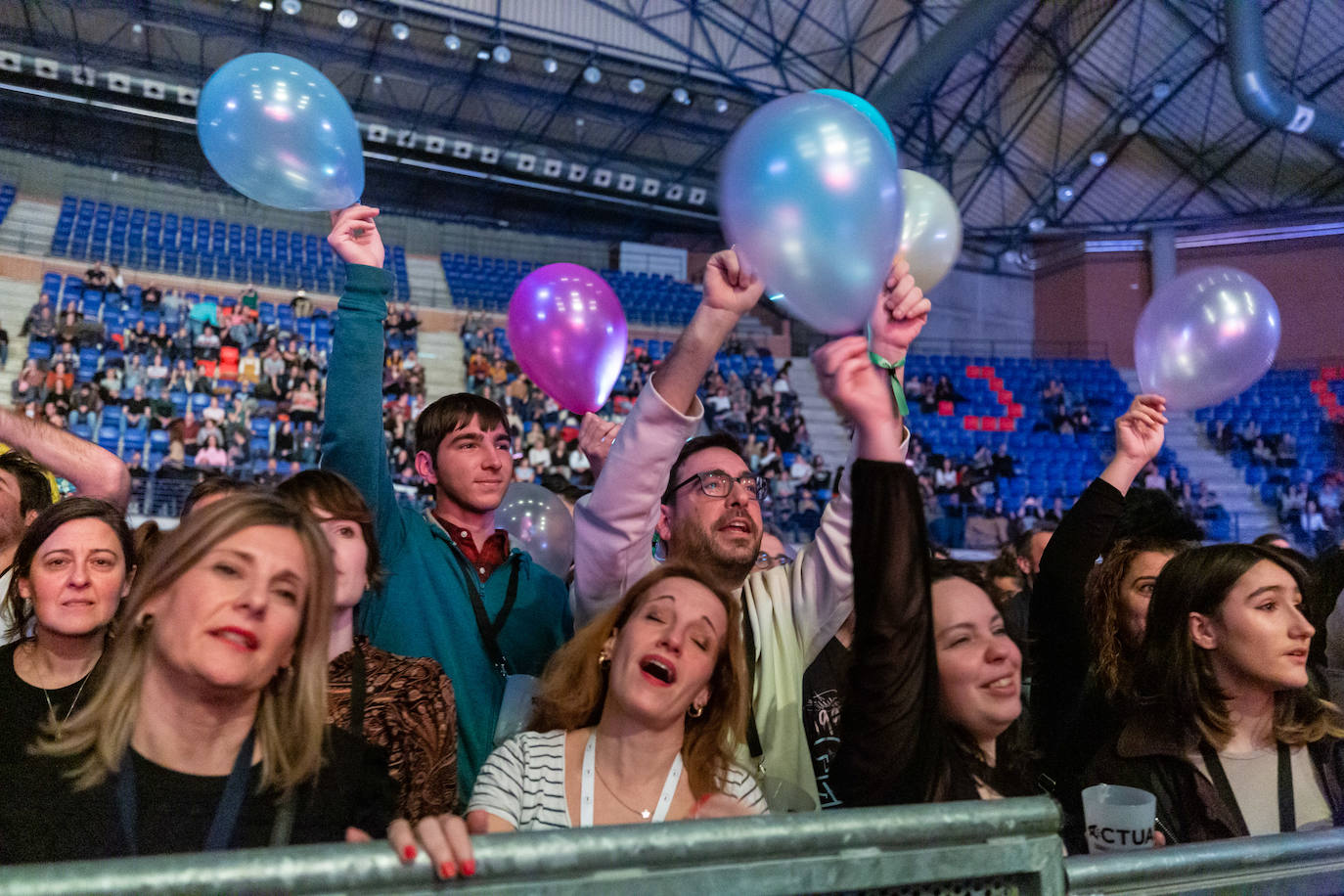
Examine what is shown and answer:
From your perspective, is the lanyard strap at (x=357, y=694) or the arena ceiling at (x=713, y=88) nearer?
the lanyard strap at (x=357, y=694)

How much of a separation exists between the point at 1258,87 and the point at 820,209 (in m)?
12.6

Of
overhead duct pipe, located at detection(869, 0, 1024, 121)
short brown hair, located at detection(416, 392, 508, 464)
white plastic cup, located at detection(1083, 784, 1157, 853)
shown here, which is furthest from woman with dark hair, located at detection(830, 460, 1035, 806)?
overhead duct pipe, located at detection(869, 0, 1024, 121)

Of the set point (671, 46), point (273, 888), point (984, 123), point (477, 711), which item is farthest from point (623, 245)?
point (273, 888)

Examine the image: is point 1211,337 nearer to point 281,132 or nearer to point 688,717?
point 688,717

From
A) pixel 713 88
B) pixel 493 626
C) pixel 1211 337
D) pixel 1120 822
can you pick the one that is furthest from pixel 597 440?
pixel 713 88

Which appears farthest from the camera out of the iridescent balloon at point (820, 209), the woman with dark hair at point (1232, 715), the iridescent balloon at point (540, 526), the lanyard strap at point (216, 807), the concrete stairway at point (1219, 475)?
the concrete stairway at point (1219, 475)

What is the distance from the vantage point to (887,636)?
45.8 inches

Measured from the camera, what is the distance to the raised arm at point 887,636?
45.8 inches

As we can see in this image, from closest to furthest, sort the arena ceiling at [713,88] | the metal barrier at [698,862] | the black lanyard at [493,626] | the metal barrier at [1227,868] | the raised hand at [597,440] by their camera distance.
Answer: the metal barrier at [698,862]
the metal barrier at [1227,868]
the black lanyard at [493,626]
the raised hand at [597,440]
the arena ceiling at [713,88]

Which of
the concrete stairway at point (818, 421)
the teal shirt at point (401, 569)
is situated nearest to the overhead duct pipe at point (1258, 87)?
the concrete stairway at point (818, 421)

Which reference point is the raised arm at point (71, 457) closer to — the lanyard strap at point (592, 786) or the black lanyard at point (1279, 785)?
the lanyard strap at point (592, 786)

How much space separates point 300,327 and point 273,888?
37.9ft

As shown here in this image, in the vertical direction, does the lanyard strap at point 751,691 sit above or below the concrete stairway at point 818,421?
below

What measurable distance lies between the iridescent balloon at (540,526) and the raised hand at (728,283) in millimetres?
1932
